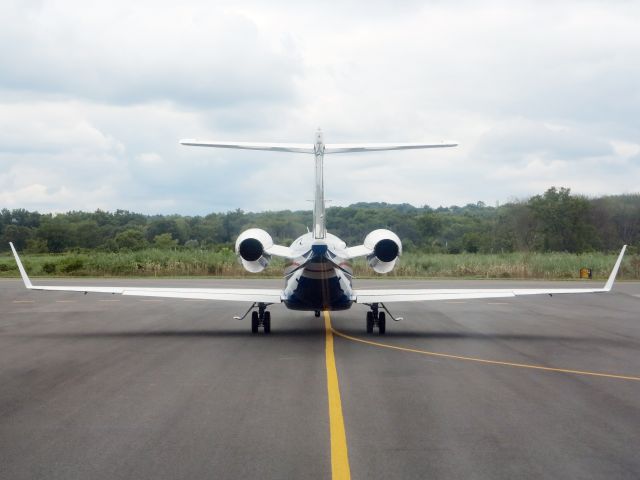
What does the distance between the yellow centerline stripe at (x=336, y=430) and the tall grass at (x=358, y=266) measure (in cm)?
3840

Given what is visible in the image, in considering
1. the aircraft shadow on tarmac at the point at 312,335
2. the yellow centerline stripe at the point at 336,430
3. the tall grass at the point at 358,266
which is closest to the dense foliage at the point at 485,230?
the tall grass at the point at 358,266

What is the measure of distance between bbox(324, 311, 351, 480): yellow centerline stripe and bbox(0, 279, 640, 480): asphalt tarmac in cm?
8

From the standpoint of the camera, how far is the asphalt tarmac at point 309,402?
24.5 ft

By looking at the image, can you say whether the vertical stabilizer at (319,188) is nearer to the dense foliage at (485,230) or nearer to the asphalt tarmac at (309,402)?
the asphalt tarmac at (309,402)

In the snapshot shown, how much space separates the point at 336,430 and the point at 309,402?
1.76 m

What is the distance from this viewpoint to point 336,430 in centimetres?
880

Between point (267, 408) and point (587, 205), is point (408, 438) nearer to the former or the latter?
point (267, 408)

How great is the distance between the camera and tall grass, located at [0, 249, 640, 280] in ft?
170

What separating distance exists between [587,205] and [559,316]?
186 feet

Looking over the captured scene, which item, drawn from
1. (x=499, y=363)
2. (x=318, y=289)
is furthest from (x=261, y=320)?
(x=499, y=363)

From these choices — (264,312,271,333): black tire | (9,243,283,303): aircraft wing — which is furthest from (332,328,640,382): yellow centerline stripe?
(9,243,283,303): aircraft wing

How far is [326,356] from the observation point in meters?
15.4

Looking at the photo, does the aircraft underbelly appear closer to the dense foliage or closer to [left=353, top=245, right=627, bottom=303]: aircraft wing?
[left=353, top=245, right=627, bottom=303]: aircraft wing

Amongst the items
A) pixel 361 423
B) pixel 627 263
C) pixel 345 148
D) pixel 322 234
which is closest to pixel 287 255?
pixel 322 234
